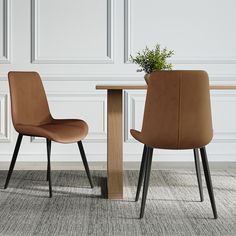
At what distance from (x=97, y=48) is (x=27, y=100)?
1006 millimetres

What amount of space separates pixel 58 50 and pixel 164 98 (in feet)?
6.24

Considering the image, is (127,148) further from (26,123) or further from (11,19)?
(11,19)

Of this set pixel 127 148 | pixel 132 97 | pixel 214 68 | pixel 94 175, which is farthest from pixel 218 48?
pixel 94 175

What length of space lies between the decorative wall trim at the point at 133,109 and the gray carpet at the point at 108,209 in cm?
62

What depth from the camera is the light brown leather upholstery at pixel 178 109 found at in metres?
2.39

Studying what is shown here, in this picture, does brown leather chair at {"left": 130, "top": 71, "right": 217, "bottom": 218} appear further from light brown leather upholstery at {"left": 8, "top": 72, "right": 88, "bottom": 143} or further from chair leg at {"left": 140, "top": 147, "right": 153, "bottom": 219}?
light brown leather upholstery at {"left": 8, "top": 72, "right": 88, "bottom": 143}

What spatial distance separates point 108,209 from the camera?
2684 mm

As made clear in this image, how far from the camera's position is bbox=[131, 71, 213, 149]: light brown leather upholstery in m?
2.39

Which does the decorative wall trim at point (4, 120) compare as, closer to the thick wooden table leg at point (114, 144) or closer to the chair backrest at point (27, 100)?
the chair backrest at point (27, 100)

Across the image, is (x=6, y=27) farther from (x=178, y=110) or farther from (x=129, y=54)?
(x=178, y=110)

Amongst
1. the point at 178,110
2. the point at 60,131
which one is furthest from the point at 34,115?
the point at 178,110

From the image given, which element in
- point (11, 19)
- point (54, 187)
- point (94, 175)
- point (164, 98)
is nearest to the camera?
point (164, 98)

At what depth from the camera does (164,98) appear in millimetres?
2420

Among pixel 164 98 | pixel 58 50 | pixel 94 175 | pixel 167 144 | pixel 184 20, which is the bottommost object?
pixel 94 175
